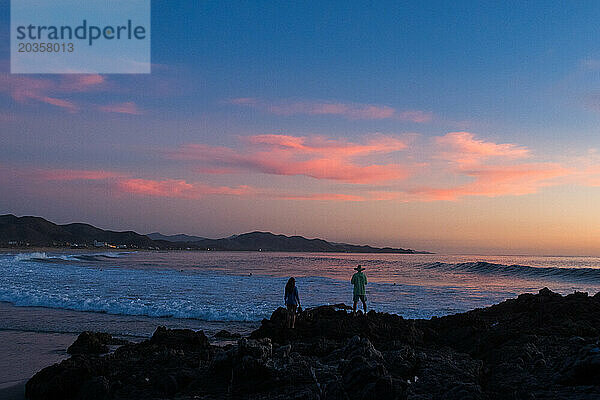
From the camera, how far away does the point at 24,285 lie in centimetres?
2386

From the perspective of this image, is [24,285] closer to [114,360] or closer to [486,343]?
[114,360]

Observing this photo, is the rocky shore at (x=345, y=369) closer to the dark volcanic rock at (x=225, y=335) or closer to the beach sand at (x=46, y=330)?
the beach sand at (x=46, y=330)

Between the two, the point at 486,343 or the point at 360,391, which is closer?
the point at 360,391

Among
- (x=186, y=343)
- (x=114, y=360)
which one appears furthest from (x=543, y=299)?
(x=114, y=360)

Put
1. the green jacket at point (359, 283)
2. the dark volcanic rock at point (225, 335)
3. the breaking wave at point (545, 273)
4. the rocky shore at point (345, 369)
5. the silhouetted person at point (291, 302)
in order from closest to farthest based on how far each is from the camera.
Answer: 1. the rocky shore at point (345, 369)
2. the silhouetted person at point (291, 302)
3. the dark volcanic rock at point (225, 335)
4. the green jacket at point (359, 283)
5. the breaking wave at point (545, 273)

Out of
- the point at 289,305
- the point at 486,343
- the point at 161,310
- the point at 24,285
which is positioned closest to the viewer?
the point at 486,343

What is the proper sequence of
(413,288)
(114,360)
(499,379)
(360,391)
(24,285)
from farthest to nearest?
(413,288) → (24,285) → (114,360) → (499,379) → (360,391)

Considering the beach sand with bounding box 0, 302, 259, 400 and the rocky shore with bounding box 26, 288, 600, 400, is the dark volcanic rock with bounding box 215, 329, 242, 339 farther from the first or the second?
the rocky shore with bounding box 26, 288, 600, 400

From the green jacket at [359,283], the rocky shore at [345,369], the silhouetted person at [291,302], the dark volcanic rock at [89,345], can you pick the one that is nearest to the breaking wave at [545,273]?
the green jacket at [359,283]

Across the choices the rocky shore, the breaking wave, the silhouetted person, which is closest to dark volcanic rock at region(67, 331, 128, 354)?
the rocky shore

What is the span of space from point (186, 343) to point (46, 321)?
254 inches

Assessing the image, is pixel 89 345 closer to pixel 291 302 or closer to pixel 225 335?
pixel 225 335

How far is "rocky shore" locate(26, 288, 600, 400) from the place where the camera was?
5766mm

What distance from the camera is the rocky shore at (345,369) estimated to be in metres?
5.77
